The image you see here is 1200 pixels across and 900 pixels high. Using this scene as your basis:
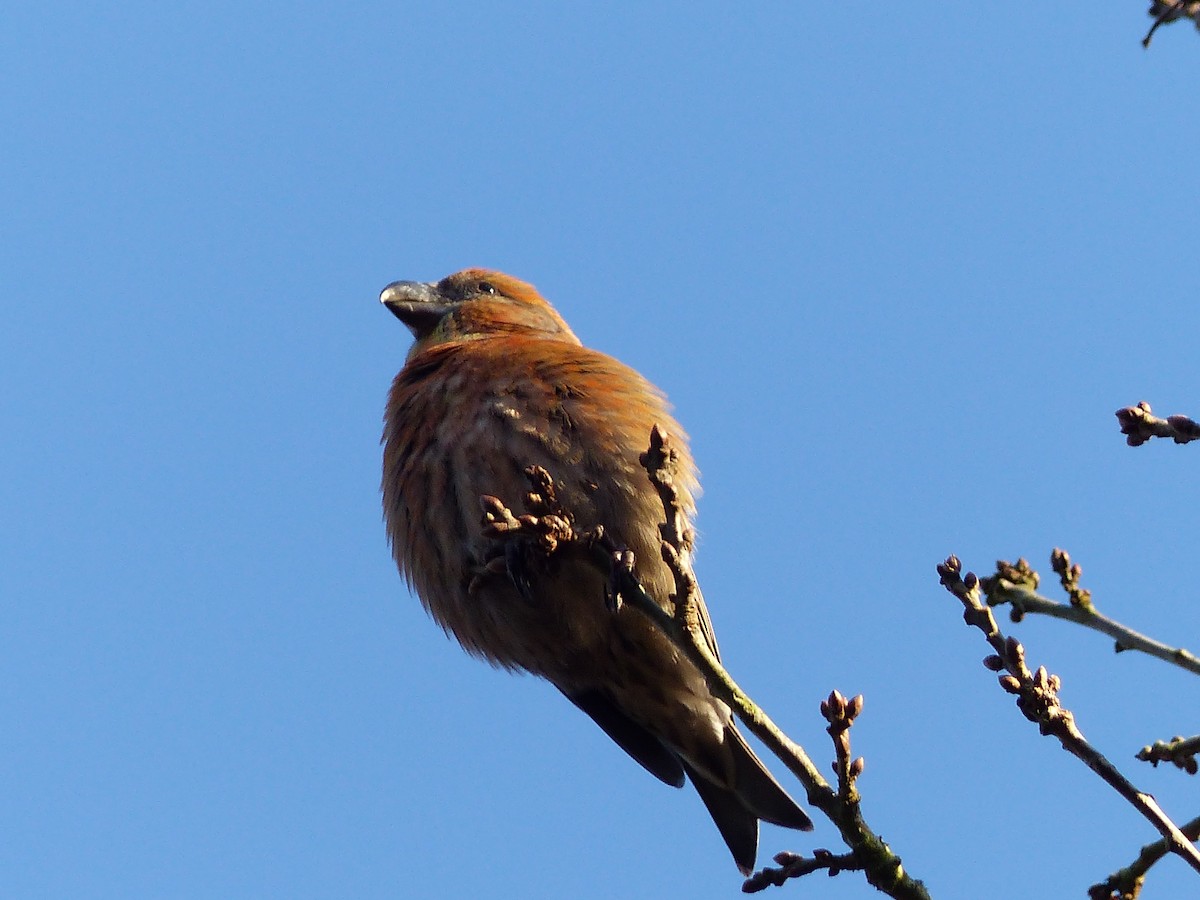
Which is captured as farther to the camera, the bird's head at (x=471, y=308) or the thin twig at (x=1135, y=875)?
the bird's head at (x=471, y=308)

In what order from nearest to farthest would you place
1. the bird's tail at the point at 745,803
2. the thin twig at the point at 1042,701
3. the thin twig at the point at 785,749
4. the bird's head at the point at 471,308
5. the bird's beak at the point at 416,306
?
the thin twig at the point at 1042,701 < the thin twig at the point at 785,749 < the bird's tail at the point at 745,803 < the bird's head at the point at 471,308 < the bird's beak at the point at 416,306

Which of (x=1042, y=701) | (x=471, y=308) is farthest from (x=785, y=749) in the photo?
(x=471, y=308)

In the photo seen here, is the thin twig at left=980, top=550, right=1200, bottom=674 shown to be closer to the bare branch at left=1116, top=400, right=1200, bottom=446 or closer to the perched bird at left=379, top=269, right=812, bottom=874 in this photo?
the bare branch at left=1116, top=400, right=1200, bottom=446

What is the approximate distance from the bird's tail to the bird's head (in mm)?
2298

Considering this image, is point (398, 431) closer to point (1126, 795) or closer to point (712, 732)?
point (712, 732)

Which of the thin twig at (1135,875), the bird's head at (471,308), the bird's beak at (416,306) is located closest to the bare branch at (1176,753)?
the thin twig at (1135,875)

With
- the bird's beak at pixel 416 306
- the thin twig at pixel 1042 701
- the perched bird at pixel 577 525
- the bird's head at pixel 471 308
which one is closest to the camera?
the thin twig at pixel 1042 701

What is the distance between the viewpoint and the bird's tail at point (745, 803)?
5270mm

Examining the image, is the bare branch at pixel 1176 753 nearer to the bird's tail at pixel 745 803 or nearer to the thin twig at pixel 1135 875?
the thin twig at pixel 1135 875

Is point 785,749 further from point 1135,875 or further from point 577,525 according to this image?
point 577,525

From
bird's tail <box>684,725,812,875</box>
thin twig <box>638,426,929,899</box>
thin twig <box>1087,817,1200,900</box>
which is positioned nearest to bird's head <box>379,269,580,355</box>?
Result: bird's tail <box>684,725,812,875</box>

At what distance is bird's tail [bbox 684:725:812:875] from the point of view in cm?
527

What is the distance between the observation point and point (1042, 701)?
120 inches

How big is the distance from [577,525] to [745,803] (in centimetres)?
149
